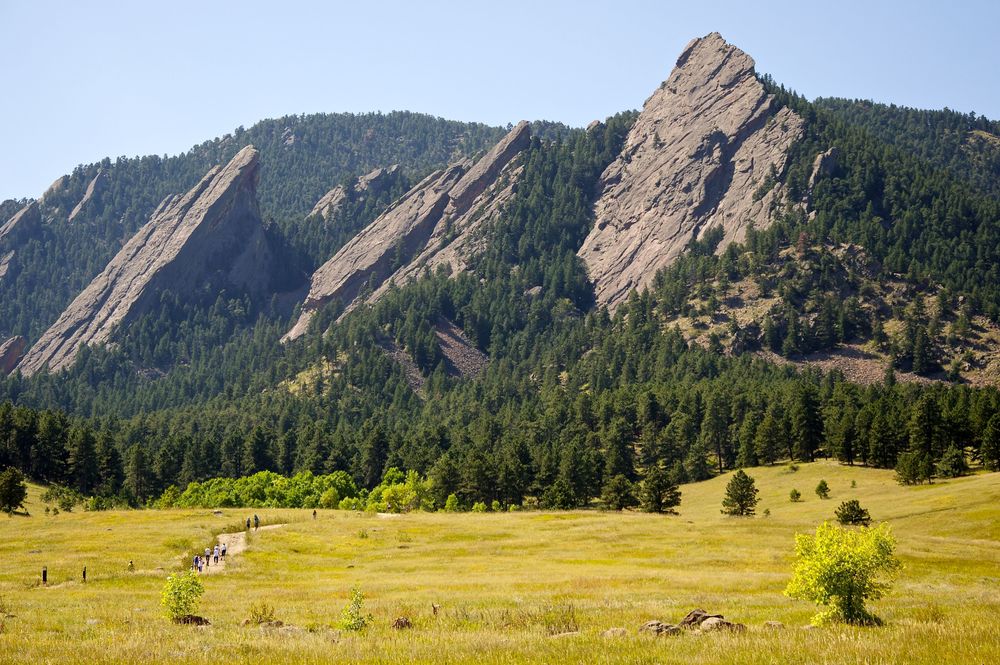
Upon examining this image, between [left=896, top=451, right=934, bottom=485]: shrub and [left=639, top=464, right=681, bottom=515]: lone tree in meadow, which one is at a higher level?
[left=896, top=451, right=934, bottom=485]: shrub

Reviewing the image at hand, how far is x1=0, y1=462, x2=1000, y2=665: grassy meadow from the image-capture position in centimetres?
2644

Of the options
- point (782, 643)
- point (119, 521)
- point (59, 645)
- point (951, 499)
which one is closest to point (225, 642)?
point (59, 645)

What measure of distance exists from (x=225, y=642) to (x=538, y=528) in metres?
62.1

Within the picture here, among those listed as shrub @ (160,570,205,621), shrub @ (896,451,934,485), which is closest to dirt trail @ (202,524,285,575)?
shrub @ (160,570,205,621)

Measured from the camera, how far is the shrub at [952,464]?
116250 mm

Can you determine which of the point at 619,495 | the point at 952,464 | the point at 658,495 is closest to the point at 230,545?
the point at 658,495

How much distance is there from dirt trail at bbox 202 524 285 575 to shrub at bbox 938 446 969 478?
294 feet

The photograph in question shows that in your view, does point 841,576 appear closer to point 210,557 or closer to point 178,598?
point 178,598

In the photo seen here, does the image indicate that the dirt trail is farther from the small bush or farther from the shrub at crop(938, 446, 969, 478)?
the shrub at crop(938, 446, 969, 478)

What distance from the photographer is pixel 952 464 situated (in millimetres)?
116250

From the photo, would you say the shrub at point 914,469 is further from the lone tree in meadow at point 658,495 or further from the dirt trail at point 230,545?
the dirt trail at point 230,545

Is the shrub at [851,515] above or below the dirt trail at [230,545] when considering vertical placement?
above

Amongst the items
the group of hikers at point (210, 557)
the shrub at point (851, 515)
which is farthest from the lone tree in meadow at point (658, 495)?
the group of hikers at point (210, 557)

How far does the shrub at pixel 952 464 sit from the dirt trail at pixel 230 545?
89474mm
